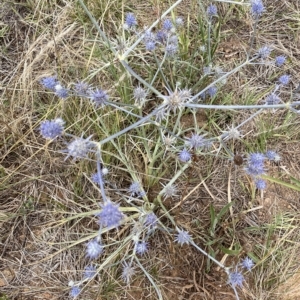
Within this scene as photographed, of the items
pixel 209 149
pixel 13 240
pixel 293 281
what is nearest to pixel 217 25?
pixel 209 149

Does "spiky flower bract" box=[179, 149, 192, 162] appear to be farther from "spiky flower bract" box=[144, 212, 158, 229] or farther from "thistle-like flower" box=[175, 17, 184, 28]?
"thistle-like flower" box=[175, 17, 184, 28]

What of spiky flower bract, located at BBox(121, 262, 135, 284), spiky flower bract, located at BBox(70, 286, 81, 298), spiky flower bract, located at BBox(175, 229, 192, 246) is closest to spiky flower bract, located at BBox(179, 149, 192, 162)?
spiky flower bract, located at BBox(175, 229, 192, 246)

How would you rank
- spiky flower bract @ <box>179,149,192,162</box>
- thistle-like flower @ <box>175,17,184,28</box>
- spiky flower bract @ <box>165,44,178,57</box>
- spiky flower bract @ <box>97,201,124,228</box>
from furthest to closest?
1. thistle-like flower @ <box>175,17,184,28</box>
2. spiky flower bract @ <box>165,44,178,57</box>
3. spiky flower bract @ <box>179,149,192,162</box>
4. spiky flower bract @ <box>97,201,124,228</box>

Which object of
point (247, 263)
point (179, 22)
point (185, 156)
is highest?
point (179, 22)

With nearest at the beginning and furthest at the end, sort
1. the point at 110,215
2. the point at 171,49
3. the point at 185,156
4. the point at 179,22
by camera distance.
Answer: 1. the point at 110,215
2. the point at 185,156
3. the point at 171,49
4. the point at 179,22

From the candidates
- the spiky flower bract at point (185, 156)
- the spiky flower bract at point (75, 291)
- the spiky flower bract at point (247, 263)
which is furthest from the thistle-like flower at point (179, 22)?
the spiky flower bract at point (75, 291)

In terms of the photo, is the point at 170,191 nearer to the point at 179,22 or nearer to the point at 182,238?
the point at 182,238

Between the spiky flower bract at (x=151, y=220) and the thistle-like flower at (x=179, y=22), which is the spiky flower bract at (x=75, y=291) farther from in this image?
the thistle-like flower at (x=179, y=22)

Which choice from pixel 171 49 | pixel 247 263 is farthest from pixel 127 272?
pixel 171 49

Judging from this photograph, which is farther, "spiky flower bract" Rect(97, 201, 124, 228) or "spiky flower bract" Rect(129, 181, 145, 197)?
"spiky flower bract" Rect(129, 181, 145, 197)
